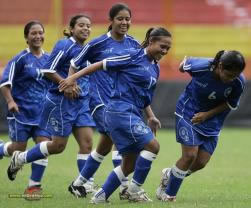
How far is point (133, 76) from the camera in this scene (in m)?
8.68

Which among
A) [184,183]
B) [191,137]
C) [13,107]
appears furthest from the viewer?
[184,183]

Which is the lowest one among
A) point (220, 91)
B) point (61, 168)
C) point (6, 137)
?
point (6, 137)

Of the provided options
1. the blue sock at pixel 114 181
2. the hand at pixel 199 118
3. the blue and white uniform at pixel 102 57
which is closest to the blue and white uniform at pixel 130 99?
A: the blue sock at pixel 114 181

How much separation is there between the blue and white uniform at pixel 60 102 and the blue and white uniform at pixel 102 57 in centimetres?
20

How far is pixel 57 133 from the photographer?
9.68 metres

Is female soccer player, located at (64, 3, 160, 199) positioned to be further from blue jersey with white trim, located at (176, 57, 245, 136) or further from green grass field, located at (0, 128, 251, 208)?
blue jersey with white trim, located at (176, 57, 245, 136)

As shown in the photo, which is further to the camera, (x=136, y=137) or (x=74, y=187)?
(x=74, y=187)

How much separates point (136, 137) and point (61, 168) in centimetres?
486

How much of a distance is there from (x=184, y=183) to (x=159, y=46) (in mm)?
3052

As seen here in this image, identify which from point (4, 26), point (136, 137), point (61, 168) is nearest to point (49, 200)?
point (136, 137)

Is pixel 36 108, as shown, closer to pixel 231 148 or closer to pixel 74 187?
pixel 74 187

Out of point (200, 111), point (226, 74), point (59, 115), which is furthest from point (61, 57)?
point (226, 74)

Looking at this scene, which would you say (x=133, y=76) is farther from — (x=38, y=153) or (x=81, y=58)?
(x=38, y=153)

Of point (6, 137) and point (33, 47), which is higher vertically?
point (33, 47)
